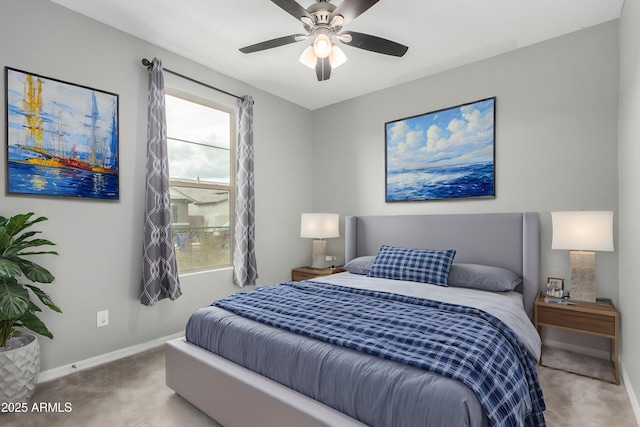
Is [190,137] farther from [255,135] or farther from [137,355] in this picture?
[137,355]

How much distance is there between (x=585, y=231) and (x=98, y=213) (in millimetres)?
3724

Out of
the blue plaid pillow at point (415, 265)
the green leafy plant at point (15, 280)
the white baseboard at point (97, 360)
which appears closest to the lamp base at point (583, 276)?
the blue plaid pillow at point (415, 265)

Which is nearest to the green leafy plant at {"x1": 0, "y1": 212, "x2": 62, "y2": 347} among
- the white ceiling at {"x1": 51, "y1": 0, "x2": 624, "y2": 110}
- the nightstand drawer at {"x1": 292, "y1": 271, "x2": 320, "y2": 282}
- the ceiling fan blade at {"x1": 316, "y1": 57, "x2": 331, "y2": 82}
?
the white ceiling at {"x1": 51, "y1": 0, "x2": 624, "y2": 110}

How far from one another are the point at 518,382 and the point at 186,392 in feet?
5.95

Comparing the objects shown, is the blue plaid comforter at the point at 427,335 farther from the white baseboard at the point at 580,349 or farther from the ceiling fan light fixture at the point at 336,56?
the ceiling fan light fixture at the point at 336,56

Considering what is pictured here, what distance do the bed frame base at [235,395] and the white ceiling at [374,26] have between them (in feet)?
7.96

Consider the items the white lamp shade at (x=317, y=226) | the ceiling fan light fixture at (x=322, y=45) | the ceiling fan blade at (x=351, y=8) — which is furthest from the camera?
the white lamp shade at (x=317, y=226)

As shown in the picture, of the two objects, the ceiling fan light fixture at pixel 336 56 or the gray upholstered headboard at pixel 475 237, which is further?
the gray upholstered headboard at pixel 475 237

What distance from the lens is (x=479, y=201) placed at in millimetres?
3299

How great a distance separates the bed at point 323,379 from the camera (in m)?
1.25

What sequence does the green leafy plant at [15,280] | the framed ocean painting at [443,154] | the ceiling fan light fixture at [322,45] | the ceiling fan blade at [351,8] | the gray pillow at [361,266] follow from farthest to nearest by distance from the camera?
the gray pillow at [361,266]
the framed ocean painting at [443,154]
the ceiling fan light fixture at [322,45]
the ceiling fan blade at [351,8]
the green leafy plant at [15,280]

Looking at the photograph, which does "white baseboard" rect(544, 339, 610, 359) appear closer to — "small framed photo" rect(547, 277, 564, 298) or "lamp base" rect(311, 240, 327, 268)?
"small framed photo" rect(547, 277, 564, 298)

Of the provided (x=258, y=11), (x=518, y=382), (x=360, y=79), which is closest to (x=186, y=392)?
(x=518, y=382)

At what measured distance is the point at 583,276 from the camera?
2.57 m
